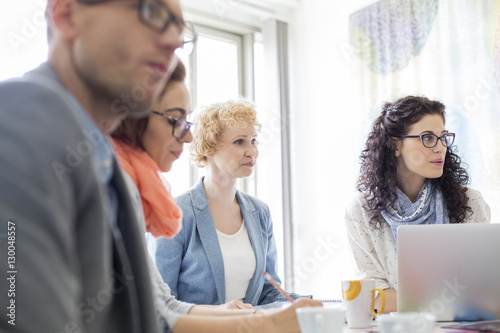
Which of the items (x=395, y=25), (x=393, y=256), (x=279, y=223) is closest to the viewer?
(x=393, y=256)

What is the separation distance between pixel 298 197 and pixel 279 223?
0.82 ft

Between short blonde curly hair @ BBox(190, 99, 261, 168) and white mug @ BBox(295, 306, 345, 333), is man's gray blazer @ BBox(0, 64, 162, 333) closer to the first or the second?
white mug @ BBox(295, 306, 345, 333)

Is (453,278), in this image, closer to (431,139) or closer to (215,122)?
(431,139)

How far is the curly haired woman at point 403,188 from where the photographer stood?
2.00 meters

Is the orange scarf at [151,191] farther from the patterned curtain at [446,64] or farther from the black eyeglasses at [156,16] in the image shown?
the patterned curtain at [446,64]

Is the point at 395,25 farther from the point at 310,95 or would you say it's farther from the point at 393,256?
the point at 393,256

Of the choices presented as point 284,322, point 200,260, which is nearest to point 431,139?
point 200,260

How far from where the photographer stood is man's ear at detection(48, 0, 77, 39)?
0.72 metres

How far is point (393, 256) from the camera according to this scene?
1968 millimetres

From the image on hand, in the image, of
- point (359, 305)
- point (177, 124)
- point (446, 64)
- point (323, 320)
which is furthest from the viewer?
point (446, 64)

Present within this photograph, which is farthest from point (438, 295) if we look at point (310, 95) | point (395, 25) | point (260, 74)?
point (260, 74)

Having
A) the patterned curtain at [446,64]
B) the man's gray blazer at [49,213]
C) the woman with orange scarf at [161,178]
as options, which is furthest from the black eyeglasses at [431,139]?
the man's gray blazer at [49,213]

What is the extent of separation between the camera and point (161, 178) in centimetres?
125

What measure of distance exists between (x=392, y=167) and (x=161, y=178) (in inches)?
50.4
